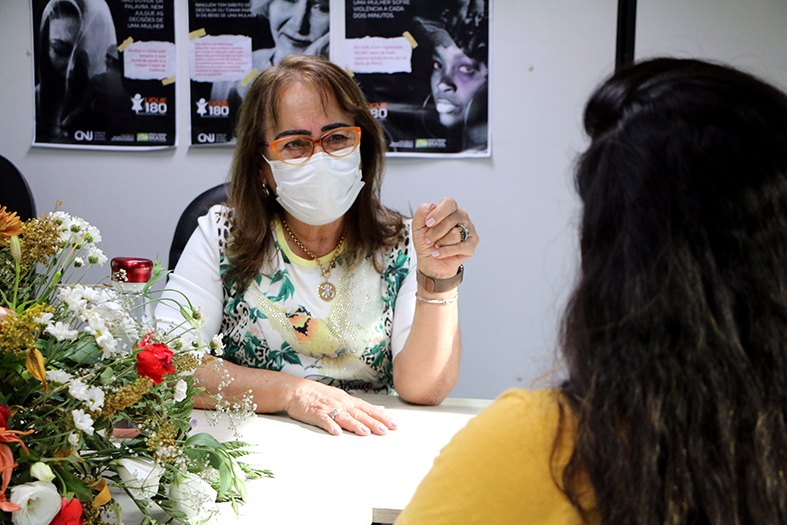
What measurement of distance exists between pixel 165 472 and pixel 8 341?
26 cm

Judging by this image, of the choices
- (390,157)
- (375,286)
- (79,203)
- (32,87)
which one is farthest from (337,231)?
(32,87)

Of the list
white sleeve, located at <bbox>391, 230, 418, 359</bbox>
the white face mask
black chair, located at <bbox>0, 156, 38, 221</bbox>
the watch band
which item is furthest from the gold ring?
black chair, located at <bbox>0, 156, 38, 221</bbox>

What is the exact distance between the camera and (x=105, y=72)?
2299 mm

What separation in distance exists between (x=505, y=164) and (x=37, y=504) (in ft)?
6.29

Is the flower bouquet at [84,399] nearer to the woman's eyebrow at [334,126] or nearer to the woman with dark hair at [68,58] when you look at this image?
the woman's eyebrow at [334,126]

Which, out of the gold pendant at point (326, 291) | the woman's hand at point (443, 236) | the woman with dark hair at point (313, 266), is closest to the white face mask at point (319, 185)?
the woman with dark hair at point (313, 266)

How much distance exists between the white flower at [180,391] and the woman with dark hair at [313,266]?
542 millimetres

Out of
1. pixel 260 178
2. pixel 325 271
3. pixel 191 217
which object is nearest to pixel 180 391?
pixel 325 271

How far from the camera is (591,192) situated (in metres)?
0.47

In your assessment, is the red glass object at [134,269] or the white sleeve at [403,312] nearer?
the red glass object at [134,269]

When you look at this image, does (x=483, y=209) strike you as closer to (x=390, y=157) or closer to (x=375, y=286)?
(x=390, y=157)

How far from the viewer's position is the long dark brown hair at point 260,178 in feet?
4.75

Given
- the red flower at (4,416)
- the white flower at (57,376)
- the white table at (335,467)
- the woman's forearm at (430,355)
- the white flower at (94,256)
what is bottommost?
the white table at (335,467)

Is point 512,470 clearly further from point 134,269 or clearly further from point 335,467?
point 134,269
